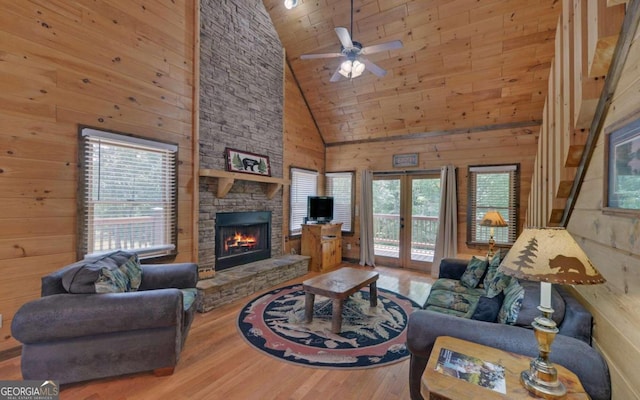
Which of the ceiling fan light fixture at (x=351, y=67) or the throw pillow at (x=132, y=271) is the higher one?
the ceiling fan light fixture at (x=351, y=67)

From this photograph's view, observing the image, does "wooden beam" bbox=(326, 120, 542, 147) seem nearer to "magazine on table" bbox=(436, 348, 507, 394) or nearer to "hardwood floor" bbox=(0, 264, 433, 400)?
"hardwood floor" bbox=(0, 264, 433, 400)

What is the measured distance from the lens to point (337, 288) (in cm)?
311

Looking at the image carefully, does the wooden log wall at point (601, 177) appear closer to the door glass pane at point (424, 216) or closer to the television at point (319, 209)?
the door glass pane at point (424, 216)

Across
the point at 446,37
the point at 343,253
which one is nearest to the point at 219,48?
the point at 446,37

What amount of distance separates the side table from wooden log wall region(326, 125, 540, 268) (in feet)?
13.2

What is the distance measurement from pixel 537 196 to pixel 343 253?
13.4ft

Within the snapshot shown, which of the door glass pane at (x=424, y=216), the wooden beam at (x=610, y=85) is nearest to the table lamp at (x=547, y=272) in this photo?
the wooden beam at (x=610, y=85)

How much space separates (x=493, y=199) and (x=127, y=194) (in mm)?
5525

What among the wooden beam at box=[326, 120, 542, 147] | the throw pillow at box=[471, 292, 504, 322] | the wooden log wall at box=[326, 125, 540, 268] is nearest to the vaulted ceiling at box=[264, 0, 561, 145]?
the wooden beam at box=[326, 120, 542, 147]

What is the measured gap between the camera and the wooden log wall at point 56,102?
99.1 inches

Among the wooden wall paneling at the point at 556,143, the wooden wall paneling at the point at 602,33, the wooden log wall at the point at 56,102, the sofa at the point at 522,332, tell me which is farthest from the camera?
the wooden log wall at the point at 56,102

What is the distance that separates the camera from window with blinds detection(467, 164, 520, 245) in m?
4.84

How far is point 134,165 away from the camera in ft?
11.1

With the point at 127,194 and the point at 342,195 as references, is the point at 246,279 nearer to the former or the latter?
the point at 127,194
